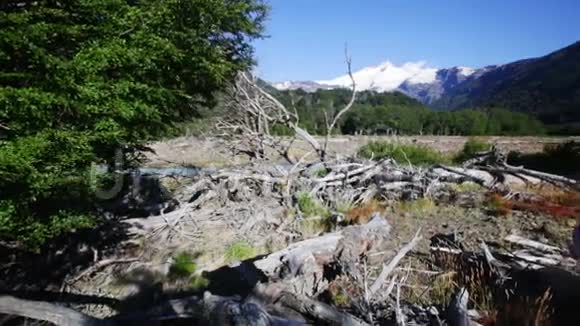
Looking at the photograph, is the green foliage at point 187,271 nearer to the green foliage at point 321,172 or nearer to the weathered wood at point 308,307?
the weathered wood at point 308,307

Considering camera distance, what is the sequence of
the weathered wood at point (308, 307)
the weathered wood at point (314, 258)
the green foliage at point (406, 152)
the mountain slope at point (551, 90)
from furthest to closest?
the mountain slope at point (551, 90) → the green foliage at point (406, 152) → the weathered wood at point (314, 258) → the weathered wood at point (308, 307)

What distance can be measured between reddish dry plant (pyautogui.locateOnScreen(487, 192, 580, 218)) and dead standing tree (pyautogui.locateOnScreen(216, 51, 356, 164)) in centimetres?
456

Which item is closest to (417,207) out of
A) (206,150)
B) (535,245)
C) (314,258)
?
(535,245)

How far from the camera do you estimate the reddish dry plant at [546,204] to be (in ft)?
30.1

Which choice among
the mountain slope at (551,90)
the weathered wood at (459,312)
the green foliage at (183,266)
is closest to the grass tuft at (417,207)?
the green foliage at (183,266)

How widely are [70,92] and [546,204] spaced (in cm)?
927

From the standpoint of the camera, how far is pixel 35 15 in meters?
5.50

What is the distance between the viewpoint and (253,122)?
41.6ft

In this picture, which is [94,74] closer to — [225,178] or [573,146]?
[225,178]

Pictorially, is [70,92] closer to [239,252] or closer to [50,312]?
[50,312]

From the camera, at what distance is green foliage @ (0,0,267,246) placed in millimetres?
5207

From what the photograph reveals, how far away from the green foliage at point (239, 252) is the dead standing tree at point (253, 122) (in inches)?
183

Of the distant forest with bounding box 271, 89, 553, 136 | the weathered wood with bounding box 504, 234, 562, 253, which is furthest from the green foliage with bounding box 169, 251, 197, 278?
the distant forest with bounding box 271, 89, 553, 136

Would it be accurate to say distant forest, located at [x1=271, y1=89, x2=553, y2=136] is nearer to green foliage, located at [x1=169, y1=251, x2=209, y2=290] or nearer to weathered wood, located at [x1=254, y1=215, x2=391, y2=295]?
green foliage, located at [x1=169, y1=251, x2=209, y2=290]
